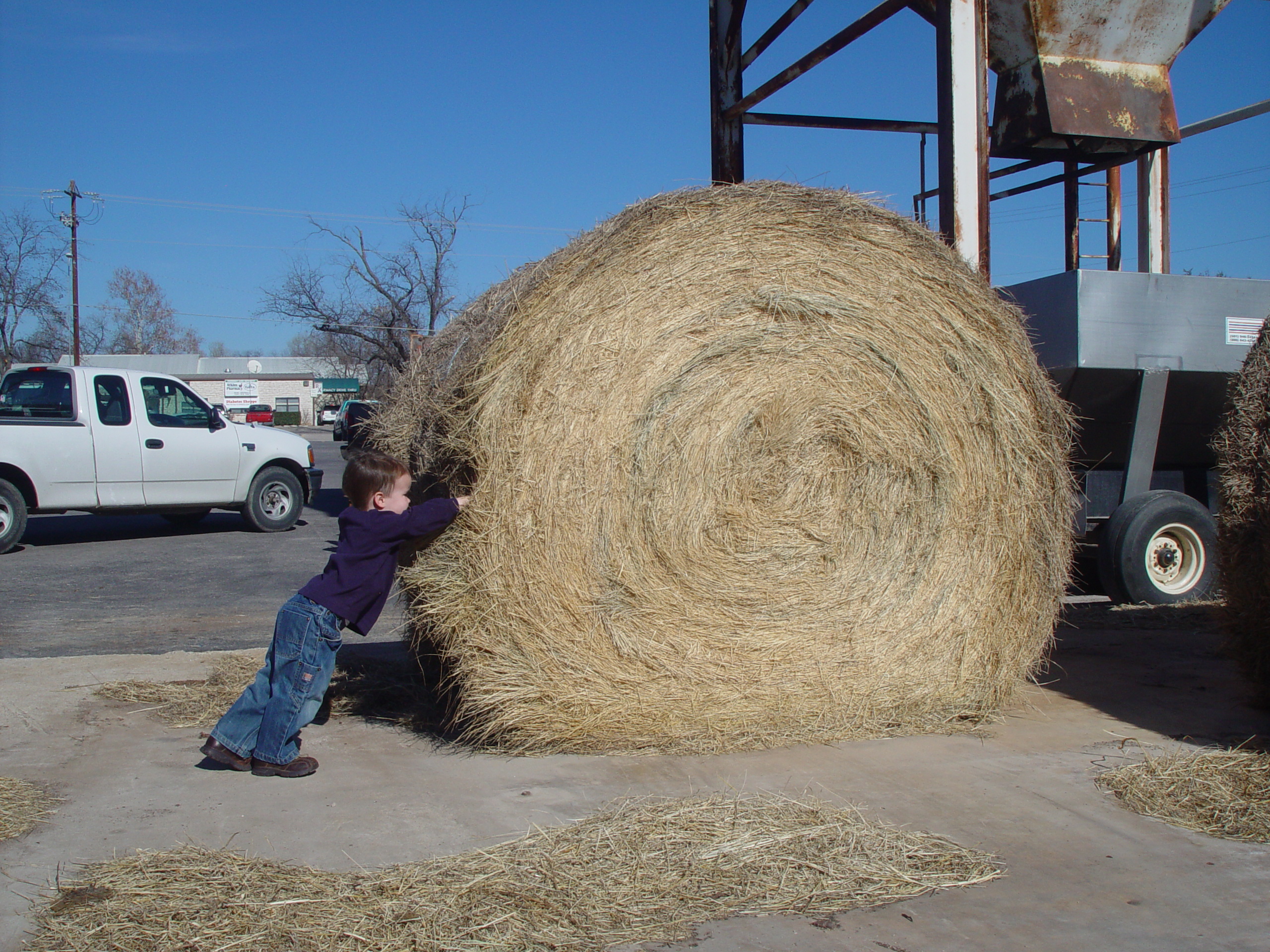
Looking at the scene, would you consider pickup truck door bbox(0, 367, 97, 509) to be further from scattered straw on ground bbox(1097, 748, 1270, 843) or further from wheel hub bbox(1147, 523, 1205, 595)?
scattered straw on ground bbox(1097, 748, 1270, 843)

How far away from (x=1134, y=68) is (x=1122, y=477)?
303 cm

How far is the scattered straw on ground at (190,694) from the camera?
452 centimetres

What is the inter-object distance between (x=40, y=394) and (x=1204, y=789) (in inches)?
441

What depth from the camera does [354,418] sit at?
1202 cm

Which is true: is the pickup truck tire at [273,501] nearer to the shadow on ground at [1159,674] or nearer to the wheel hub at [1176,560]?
the shadow on ground at [1159,674]

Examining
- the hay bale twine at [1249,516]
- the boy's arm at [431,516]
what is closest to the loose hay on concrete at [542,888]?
the boy's arm at [431,516]

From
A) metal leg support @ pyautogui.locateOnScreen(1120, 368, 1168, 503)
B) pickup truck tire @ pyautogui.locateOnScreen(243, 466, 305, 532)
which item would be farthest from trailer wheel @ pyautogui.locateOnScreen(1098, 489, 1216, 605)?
pickup truck tire @ pyautogui.locateOnScreen(243, 466, 305, 532)

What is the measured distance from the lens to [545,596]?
389 cm

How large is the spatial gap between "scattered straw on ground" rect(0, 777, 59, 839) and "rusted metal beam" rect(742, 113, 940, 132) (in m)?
6.30

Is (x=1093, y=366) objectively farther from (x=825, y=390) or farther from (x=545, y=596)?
(x=545, y=596)

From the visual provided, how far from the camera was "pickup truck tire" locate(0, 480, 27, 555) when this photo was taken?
10.1 metres

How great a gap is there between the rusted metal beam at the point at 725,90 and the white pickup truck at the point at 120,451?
7.00 meters

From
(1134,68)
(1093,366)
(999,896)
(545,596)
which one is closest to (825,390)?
(545,596)

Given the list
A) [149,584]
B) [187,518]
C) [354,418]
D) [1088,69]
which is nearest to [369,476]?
[149,584]
